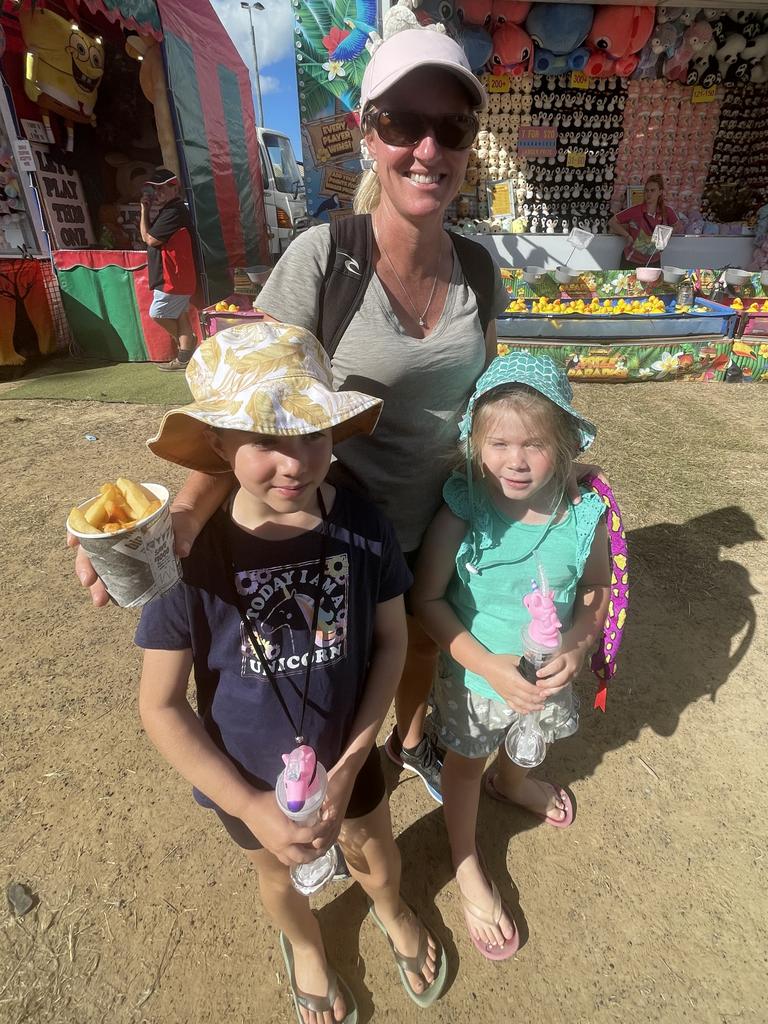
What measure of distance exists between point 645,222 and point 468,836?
392 inches

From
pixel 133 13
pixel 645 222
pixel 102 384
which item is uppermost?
pixel 133 13

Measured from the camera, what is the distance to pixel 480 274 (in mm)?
1678

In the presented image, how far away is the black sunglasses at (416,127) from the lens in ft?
4.55

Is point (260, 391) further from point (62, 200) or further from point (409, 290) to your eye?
point (62, 200)

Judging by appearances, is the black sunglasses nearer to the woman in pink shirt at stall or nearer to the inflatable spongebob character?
the inflatable spongebob character

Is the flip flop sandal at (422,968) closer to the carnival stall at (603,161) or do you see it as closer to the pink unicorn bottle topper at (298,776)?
the pink unicorn bottle topper at (298,776)

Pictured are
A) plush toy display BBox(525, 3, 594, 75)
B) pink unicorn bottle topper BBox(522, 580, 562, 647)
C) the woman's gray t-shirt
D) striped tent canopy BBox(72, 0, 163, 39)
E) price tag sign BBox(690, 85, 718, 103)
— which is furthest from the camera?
price tag sign BBox(690, 85, 718, 103)

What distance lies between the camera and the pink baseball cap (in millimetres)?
1328

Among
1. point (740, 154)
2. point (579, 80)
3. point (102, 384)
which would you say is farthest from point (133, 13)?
point (740, 154)

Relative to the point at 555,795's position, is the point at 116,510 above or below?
above

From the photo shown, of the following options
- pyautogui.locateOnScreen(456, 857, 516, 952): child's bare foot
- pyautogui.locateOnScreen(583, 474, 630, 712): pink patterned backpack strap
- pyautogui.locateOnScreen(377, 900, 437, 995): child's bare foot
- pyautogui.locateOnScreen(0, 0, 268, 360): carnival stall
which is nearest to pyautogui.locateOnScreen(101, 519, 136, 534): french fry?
pyautogui.locateOnScreen(583, 474, 630, 712): pink patterned backpack strap

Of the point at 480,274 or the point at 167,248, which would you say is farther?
the point at 167,248

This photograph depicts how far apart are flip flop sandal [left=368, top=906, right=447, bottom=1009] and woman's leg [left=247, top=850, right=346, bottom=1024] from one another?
192mm

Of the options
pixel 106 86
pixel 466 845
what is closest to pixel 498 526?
pixel 466 845
